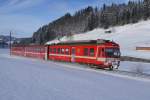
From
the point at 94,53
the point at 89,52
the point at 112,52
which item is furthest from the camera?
the point at 89,52

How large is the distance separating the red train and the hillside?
8324 cm

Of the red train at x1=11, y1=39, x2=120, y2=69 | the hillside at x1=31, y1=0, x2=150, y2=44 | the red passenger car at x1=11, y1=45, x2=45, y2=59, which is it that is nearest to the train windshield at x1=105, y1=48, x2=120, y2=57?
the red train at x1=11, y1=39, x2=120, y2=69

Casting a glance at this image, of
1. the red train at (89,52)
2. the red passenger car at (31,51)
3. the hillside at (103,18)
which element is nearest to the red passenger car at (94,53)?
the red train at (89,52)

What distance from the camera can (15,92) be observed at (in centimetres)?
1168

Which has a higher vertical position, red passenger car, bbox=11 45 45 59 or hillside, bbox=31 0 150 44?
hillside, bbox=31 0 150 44

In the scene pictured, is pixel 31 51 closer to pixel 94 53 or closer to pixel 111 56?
pixel 94 53

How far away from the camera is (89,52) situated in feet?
95.8

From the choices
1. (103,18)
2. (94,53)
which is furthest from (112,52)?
(103,18)

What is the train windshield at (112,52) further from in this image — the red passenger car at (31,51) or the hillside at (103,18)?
the hillside at (103,18)

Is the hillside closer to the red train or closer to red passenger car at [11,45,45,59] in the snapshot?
red passenger car at [11,45,45,59]

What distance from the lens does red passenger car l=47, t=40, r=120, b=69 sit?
2702 cm

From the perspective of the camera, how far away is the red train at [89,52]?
27078mm

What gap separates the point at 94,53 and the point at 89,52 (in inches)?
42.8

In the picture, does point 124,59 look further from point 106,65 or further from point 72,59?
point 106,65
